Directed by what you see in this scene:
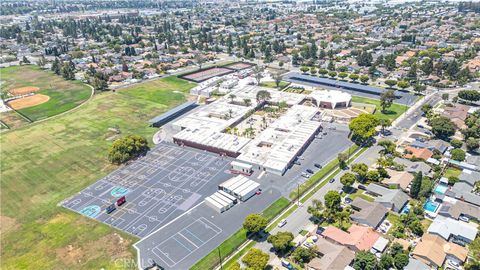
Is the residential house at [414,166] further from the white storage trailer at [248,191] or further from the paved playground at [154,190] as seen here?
the paved playground at [154,190]

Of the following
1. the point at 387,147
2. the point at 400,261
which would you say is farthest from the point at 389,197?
the point at 387,147

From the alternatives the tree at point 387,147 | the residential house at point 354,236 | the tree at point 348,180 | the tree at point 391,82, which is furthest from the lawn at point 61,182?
the tree at point 391,82

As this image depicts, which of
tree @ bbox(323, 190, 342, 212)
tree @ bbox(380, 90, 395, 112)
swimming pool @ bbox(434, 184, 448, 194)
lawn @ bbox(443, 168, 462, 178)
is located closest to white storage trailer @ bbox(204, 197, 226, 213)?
tree @ bbox(323, 190, 342, 212)

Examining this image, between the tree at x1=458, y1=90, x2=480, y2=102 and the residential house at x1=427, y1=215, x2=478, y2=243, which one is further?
the tree at x1=458, y1=90, x2=480, y2=102

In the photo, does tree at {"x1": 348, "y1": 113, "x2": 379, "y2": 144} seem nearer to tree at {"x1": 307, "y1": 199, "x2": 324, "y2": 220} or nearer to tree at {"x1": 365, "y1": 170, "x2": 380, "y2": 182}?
tree at {"x1": 365, "y1": 170, "x2": 380, "y2": 182}

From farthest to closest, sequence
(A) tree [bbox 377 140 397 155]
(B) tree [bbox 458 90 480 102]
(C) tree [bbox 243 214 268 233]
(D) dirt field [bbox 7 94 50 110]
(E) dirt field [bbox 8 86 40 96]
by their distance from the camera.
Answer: (E) dirt field [bbox 8 86 40 96], (D) dirt field [bbox 7 94 50 110], (B) tree [bbox 458 90 480 102], (A) tree [bbox 377 140 397 155], (C) tree [bbox 243 214 268 233]

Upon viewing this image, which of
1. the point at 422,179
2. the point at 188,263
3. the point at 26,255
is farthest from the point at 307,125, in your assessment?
the point at 26,255
